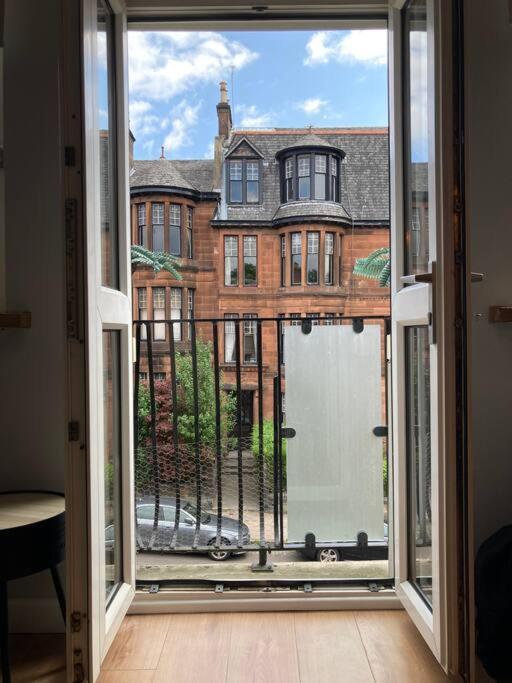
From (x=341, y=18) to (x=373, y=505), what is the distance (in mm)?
1857

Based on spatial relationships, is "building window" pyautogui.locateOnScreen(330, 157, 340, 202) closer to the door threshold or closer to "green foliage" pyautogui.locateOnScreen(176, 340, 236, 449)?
"green foliage" pyautogui.locateOnScreen(176, 340, 236, 449)

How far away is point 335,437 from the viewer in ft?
7.26

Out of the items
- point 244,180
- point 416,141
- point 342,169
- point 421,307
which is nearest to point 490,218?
point 416,141

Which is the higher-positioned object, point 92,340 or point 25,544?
point 92,340

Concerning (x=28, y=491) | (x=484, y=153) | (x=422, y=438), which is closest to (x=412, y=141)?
(x=484, y=153)

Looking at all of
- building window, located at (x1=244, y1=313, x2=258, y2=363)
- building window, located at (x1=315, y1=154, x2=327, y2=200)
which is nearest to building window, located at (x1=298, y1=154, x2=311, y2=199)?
building window, located at (x1=315, y1=154, x2=327, y2=200)

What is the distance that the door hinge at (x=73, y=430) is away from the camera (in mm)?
1283

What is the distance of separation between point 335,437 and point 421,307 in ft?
2.82

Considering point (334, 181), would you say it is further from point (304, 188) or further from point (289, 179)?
point (289, 179)

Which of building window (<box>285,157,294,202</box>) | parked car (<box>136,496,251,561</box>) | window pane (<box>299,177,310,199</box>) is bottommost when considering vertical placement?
parked car (<box>136,496,251,561</box>)

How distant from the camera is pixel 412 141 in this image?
1.71m

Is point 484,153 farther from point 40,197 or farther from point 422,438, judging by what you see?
point 40,197

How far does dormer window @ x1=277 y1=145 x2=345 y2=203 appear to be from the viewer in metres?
8.02

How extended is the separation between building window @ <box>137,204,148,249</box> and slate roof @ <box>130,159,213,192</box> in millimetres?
439
